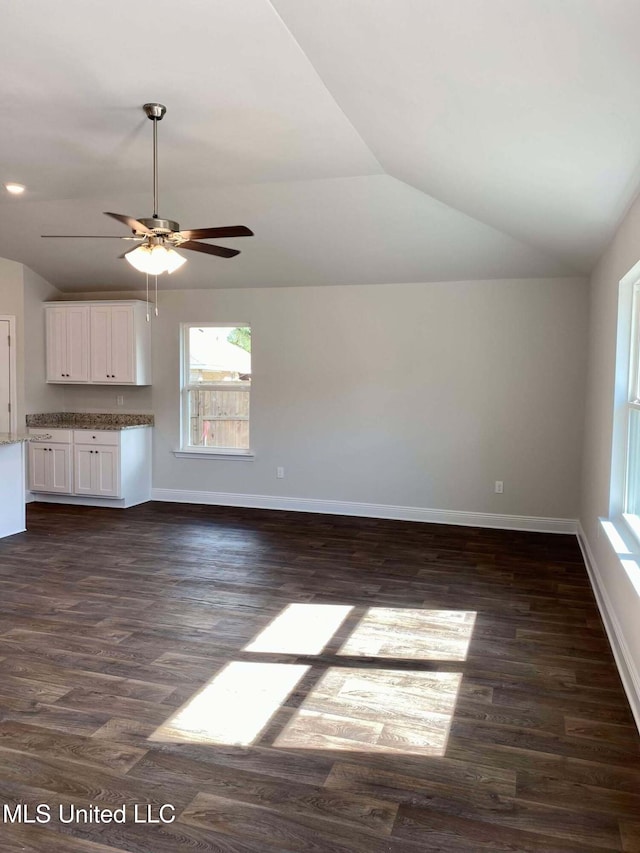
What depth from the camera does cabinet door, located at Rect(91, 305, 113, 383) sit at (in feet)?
23.8

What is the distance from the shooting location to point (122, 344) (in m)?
7.20

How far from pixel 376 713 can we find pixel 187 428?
202 inches

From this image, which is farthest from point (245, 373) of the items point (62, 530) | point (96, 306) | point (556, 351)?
point (556, 351)

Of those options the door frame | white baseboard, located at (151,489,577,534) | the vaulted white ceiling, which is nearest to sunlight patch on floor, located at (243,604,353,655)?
white baseboard, located at (151,489,577,534)

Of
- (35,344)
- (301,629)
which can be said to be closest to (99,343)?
(35,344)

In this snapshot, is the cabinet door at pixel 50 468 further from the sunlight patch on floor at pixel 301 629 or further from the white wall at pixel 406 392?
the sunlight patch on floor at pixel 301 629

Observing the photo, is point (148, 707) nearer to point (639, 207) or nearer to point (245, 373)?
point (639, 207)

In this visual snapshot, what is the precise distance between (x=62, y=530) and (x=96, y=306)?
8.57 ft

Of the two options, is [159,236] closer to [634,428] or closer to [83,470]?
[634,428]

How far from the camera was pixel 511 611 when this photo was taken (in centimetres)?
402

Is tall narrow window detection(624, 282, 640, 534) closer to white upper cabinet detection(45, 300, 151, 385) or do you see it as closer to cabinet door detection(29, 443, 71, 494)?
white upper cabinet detection(45, 300, 151, 385)

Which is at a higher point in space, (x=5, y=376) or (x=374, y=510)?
(x=5, y=376)

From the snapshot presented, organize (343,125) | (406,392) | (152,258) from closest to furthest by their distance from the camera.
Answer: (152,258), (343,125), (406,392)

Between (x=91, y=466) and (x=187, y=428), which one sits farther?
(x=187, y=428)
